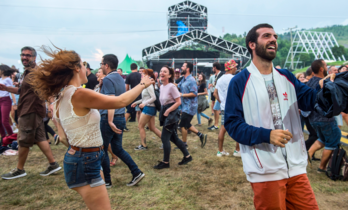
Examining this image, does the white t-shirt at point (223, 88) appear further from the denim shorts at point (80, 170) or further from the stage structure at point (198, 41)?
the stage structure at point (198, 41)

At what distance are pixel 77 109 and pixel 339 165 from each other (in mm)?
4071

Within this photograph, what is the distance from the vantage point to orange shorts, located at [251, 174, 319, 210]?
1.67m

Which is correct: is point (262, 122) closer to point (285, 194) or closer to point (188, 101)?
point (285, 194)

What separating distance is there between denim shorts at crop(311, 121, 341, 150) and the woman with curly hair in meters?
3.33

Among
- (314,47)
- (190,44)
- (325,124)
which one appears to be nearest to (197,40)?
(190,44)

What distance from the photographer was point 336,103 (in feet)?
4.58

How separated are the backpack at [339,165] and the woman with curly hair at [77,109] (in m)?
3.54

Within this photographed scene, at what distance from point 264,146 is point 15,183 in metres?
4.14

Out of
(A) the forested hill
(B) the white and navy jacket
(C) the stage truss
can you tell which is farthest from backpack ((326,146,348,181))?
(A) the forested hill

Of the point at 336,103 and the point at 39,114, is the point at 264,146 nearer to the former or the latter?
the point at 336,103

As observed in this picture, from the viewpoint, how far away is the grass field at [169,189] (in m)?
3.12

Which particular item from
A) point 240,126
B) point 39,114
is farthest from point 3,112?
point 240,126

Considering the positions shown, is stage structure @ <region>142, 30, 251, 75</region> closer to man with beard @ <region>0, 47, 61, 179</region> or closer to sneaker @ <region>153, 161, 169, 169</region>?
sneaker @ <region>153, 161, 169, 169</region>

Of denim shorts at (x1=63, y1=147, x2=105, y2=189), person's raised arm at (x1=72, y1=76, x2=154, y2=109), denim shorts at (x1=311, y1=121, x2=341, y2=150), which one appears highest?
person's raised arm at (x1=72, y1=76, x2=154, y2=109)
